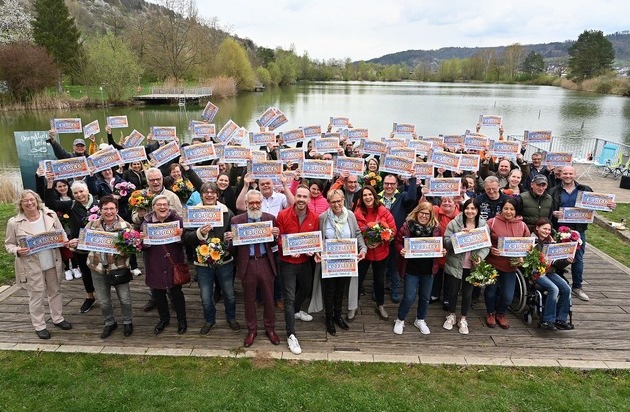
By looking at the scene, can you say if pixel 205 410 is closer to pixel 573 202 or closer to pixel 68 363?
pixel 68 363

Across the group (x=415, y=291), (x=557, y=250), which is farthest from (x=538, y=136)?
(x=415, y=291)

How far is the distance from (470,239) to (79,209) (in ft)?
19.1

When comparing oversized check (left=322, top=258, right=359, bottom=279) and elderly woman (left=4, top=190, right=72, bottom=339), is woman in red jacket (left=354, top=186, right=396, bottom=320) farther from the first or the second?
elderly woman (left=4, top=190, right=72, bottom=339)

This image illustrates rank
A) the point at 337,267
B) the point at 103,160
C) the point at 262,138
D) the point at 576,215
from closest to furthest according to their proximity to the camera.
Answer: the point at 337,267
the point at 576,215
the point at 103,160
the point at 262,138

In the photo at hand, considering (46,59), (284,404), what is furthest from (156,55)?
(284,404)

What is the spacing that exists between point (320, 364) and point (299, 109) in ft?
145

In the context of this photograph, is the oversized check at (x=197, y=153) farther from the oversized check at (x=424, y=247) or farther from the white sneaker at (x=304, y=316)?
the oversized check at (x=424, y=247)

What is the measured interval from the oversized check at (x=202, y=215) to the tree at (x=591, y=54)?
305ft

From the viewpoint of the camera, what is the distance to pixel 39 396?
453 cm

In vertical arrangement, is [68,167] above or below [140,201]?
above

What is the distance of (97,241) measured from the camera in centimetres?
511

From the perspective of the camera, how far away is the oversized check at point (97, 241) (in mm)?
5091

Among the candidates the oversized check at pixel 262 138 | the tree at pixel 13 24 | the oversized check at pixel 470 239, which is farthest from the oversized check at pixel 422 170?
the tree at pixel 13 24

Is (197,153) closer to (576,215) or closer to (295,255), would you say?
(295,255)
